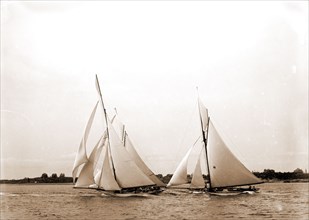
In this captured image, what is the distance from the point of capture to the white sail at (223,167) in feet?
50.2

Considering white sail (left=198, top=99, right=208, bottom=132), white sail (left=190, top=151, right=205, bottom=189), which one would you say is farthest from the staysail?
white sail (left=198, top=99, right=208, bottom=132)

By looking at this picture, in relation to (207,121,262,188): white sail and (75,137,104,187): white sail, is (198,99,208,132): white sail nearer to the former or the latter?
(207,121,262,188): white sail

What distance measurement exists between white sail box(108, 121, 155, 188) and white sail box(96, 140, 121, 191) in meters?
0.19

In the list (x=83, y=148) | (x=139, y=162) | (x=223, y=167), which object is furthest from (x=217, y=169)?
(x=83, y=148)

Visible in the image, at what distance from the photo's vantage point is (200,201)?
47.9 feet

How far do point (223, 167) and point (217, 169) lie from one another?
0.25 metres

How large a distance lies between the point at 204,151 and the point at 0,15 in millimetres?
8646

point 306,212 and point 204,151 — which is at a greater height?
point 204,151

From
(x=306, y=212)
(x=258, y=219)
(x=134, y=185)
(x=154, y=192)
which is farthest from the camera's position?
(x=154, y=192)

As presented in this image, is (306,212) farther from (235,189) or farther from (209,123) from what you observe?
(235,189)

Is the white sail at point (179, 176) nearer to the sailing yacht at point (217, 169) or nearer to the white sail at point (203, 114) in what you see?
the sailing yacht at point (217, 169)

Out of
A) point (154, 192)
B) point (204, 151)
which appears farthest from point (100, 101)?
point (154, 192)

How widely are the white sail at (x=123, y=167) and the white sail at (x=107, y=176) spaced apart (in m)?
0.19

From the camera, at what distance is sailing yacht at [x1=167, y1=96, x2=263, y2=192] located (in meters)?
15.3
